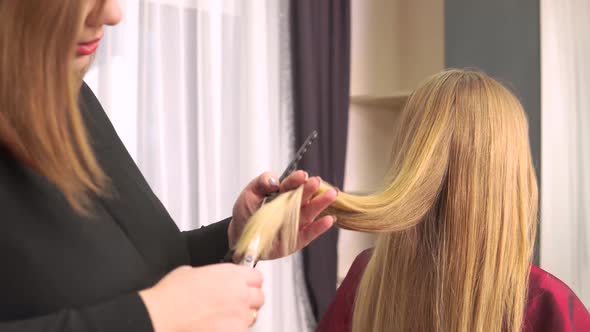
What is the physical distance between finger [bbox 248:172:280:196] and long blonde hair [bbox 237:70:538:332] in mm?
199

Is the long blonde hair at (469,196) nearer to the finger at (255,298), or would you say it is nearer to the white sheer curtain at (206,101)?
the finger at (255,298)

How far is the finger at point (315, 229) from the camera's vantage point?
73 centimetres

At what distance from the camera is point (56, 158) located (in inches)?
21.5

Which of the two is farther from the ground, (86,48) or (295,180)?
(86,48)

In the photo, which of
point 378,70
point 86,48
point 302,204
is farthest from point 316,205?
point 378,70

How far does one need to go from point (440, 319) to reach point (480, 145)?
0.29 meters

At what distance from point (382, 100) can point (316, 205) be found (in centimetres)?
171

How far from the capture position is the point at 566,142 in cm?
176

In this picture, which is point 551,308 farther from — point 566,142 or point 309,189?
point 566,142

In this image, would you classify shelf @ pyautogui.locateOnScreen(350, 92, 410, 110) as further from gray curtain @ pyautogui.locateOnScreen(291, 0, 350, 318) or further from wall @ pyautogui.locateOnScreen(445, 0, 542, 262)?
wall @ pyautogui.locateOnScreen(445, 0, 542, 262)

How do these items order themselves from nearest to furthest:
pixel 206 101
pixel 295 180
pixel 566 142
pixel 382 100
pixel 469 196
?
pixel 295 180 < pixel 469 196 < pixel 566 142 < pixel 206 101 < pixel 382 100

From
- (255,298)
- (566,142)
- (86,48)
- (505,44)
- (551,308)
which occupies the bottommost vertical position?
(551,308)

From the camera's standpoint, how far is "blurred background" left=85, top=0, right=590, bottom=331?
5.70 feet

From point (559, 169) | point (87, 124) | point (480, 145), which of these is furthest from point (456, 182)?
point (559, 169)
